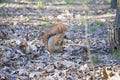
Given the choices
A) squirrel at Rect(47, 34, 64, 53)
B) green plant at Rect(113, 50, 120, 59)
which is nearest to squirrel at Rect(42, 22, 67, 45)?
squirrel at Rect(47, 34, 64, 53)

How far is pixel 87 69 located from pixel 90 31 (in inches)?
209

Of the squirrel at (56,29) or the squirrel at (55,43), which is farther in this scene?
the squirrel at (55,43)

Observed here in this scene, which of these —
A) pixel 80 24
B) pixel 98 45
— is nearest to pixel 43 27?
pixel 80 24

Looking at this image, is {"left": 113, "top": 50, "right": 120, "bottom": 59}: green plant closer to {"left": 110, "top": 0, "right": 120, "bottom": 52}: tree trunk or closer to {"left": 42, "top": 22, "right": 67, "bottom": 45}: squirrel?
{"left": 110, "top": 0, "right": 120, "bottom": 52}: tree trunk

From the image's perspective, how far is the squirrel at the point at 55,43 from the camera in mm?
7398

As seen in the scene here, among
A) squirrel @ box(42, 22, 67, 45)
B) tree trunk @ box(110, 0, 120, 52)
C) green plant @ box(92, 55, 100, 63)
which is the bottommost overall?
green plant @ box(92, 55, 100, 63)

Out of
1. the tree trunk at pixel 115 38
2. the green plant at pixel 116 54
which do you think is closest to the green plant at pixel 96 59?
the green plant at pixel 116 54

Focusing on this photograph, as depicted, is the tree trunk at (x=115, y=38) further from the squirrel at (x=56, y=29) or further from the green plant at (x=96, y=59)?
the squirrel at (x=56, y=29)

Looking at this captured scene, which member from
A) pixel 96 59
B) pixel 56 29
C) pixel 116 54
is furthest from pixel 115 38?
pixel 56 29

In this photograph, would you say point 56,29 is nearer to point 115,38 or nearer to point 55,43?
point 55,43

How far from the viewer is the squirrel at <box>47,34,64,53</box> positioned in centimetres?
740

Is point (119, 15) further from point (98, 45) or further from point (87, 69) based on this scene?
point (87, 69)

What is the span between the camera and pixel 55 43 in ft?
24.6

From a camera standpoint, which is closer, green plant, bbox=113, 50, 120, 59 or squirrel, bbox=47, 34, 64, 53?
green plant, bbox=113, 50, 120, 59
